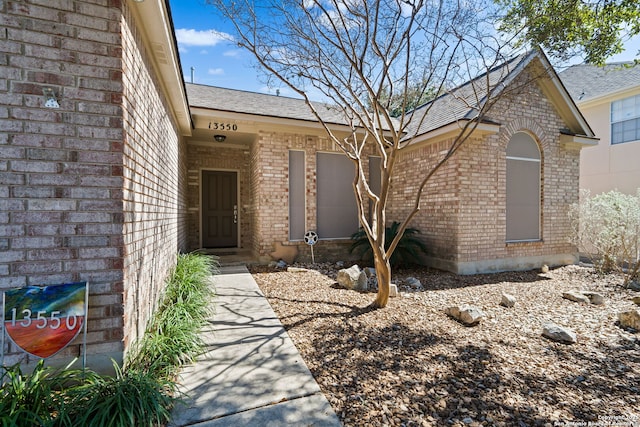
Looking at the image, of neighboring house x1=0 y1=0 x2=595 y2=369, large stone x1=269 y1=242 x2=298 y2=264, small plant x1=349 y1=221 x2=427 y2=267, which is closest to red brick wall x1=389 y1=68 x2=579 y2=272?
neighboring house x1=0 y1=0 x2=595 y2=369

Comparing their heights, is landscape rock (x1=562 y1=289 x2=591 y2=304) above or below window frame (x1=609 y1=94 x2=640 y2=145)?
below

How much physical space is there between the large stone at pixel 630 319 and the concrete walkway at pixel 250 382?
4011 mm

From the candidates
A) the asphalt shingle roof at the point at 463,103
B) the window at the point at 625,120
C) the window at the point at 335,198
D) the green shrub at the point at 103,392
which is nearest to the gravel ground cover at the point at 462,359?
the green shrub at the point at 103,392

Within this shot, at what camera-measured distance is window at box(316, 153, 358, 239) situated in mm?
7105

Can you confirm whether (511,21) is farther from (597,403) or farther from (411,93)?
(597,403)

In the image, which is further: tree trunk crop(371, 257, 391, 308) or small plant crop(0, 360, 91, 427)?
tree trunk crop(371, 257, 391, 308)

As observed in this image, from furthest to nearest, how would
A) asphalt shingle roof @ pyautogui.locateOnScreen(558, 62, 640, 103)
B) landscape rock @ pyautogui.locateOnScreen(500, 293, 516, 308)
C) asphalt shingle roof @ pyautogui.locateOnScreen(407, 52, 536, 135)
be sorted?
asphalt shingle roof @ pyautogui.locateOnScreen(558, 62, 640, 103) → asphalt shingle roof @ pyautogui.locateOnScreen(407, 52, 536, 135) → landscape rock @ pyautogui.locateOnScreen(500, 293, 516, 308)

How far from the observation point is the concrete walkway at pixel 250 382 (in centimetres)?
180

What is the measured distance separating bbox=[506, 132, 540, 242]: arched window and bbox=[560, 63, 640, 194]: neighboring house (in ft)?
16.2

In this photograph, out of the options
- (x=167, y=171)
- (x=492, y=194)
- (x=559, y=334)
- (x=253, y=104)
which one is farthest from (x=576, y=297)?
(x=253, y=104)

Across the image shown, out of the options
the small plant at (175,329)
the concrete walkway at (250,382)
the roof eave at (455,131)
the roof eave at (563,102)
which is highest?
the roof eave at (563,102)

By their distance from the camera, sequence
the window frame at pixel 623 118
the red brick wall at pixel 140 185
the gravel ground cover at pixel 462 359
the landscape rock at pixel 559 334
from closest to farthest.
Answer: the gravel ground cover at pixel 462 359 < the red brick wall at pixel 140 185 < the landscape rock at pixel 559 334 < the window frame at pixel 623 118

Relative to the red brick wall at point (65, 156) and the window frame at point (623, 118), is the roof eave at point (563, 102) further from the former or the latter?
the red brick wall at point (65, 156)

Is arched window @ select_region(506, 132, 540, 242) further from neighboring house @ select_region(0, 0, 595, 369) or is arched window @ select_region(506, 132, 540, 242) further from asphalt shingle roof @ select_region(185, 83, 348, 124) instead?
asphalt shingle roof @ select_region(185, 83, 348, 124)
